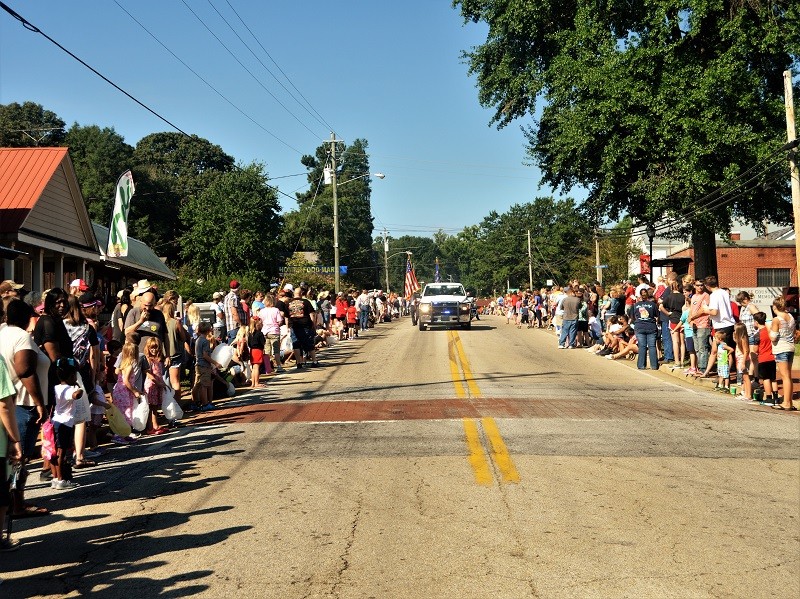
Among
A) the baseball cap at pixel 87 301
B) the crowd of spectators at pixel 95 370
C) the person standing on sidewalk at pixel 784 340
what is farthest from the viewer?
the person standing on sidewalk at pixel 784 340

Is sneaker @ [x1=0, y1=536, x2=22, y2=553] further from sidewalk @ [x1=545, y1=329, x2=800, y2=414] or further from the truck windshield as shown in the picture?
the truck windshield

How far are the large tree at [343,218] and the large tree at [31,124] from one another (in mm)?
24225

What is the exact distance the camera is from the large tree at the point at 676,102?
2630 centimetres

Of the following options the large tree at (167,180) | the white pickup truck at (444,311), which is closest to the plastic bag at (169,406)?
the white pickup truck at (444,311)

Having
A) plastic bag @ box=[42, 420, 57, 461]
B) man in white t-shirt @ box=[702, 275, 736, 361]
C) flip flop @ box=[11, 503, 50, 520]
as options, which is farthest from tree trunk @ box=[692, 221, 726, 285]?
flip flop @ box=[11, 503, 50, 520]

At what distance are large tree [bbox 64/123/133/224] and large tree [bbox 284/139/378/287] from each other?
20715 mm

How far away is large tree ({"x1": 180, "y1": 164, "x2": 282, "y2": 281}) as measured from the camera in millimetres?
55438

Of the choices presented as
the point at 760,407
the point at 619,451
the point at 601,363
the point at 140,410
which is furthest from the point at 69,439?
the point at 601,363

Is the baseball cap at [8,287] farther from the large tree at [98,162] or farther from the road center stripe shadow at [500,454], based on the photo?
the large tree at [98,162]

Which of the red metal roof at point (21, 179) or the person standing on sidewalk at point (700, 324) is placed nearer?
the person standing on sidewalk at point (700, 324)

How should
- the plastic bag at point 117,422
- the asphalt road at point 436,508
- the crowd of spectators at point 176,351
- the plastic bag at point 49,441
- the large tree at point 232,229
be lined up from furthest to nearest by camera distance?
the large tree at point 232,229
the plastic bag at point 117,422
the plastic bag at point 49,441
the crowd of spectators at point 176,351
the asphalt road at point 436,508

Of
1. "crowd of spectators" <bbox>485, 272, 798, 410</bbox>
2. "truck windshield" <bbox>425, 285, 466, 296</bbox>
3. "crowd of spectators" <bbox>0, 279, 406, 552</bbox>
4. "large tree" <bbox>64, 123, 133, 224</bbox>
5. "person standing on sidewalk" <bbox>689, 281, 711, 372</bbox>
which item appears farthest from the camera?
"large tree" <bbox>64, 123, 133, 224</bbox>

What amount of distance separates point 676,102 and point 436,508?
73.7 ft

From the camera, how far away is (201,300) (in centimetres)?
4331
